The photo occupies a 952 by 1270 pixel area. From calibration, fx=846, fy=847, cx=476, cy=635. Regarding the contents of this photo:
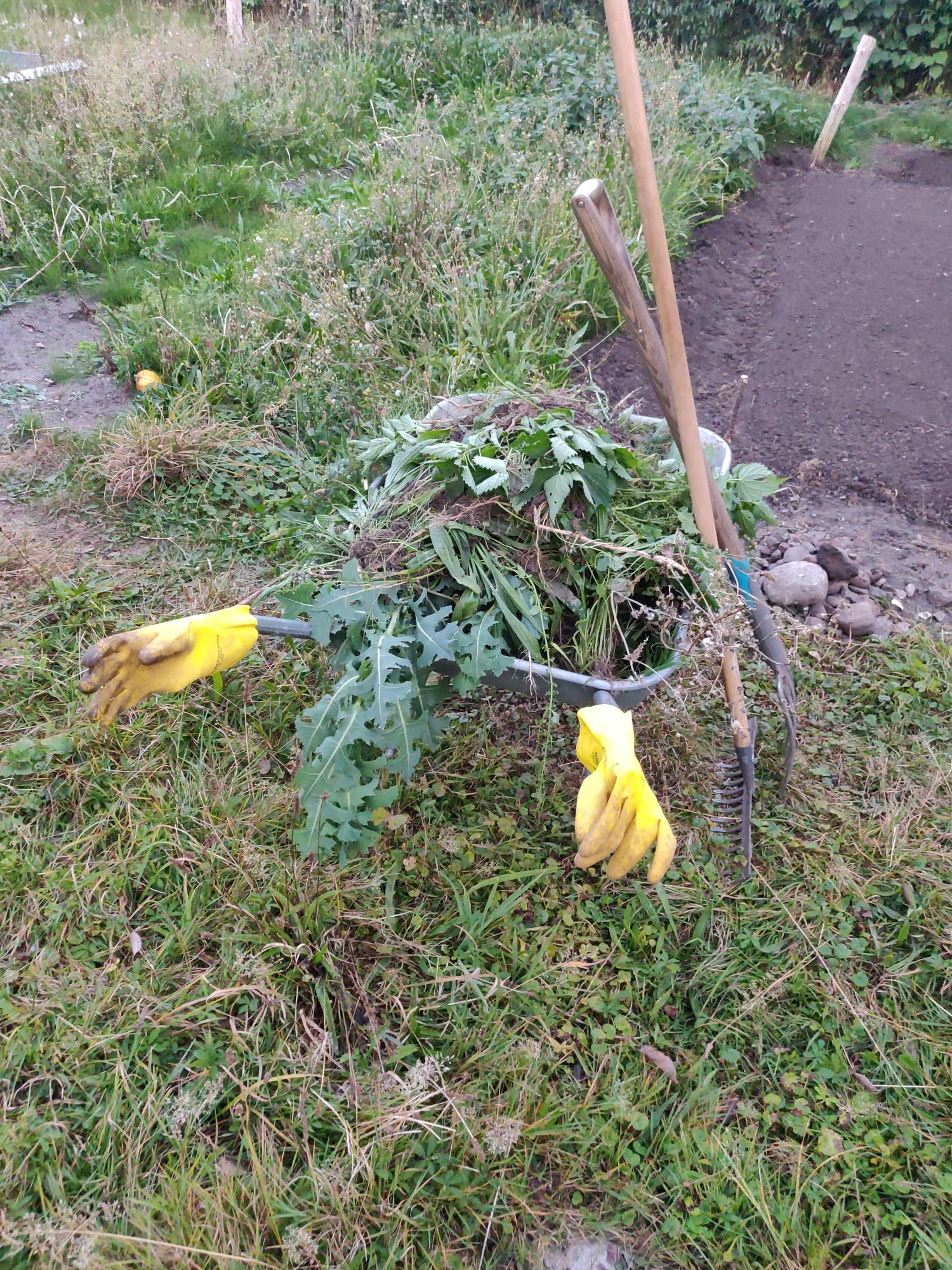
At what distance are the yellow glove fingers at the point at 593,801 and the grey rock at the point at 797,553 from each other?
1881 millimetres

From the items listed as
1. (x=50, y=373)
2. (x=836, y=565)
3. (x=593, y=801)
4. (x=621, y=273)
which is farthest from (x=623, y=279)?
(x=50, y=373)

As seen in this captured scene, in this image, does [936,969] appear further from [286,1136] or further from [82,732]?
[82,732]

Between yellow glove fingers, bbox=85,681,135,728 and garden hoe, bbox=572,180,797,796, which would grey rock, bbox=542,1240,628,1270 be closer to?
garden hoe, bbox=572,180,797,796

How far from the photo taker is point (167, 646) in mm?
1637

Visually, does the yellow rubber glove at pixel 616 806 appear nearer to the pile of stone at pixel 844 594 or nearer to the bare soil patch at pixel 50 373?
the pile of stone at pixel 844 594

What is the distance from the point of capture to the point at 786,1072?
1868 mm

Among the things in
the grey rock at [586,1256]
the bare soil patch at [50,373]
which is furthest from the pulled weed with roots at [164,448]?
the grey rock at [586,1256]

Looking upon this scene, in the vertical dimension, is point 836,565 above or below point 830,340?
below

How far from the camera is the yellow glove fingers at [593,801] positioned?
157 cm

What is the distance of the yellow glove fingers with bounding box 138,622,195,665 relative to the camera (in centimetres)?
161

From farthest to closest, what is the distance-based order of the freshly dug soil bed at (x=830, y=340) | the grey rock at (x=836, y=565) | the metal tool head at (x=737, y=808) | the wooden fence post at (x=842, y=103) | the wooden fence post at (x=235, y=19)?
the wooden fence post at (x=235, y=19) → the wooden fence post at (x=842, y=103) → the freshly dug soil bed at (x=830, y=340) → the grey rock at (x=836, y=565) → the metal tool head at (x=737, y=808)

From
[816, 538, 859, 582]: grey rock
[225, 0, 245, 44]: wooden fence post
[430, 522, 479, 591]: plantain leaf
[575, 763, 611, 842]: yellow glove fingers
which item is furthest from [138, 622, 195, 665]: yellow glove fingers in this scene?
[225, 0, 245, 44]: wooden fence post

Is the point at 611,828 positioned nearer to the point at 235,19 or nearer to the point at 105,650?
the point at 105,650

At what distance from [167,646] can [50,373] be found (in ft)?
9.95
